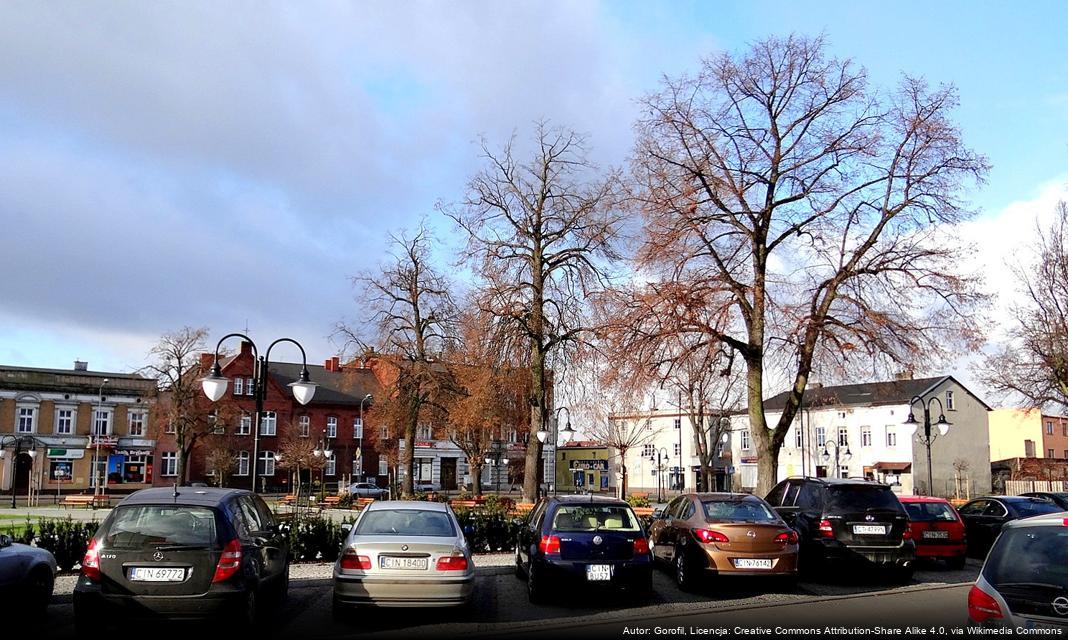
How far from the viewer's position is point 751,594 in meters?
12.6

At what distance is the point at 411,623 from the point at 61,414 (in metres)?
59.6

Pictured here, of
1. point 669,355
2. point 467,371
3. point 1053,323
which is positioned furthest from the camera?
point 1053,323

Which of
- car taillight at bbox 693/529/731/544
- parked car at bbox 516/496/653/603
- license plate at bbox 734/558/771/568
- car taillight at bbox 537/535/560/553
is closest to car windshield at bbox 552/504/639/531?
parked car at bbox 516/496/653/603

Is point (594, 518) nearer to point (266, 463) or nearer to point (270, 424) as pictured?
point (266, 463)

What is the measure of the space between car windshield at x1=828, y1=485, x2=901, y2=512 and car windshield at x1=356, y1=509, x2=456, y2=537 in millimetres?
7193

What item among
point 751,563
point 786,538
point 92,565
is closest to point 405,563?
point 92,565

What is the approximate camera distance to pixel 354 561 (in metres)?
9.77

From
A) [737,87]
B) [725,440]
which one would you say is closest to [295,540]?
[737,87]

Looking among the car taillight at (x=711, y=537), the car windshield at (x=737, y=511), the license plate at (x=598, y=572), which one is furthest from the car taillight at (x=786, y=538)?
the license plate at (x=598, y=572)

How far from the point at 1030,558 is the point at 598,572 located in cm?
618

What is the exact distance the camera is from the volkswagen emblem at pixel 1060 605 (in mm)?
5223

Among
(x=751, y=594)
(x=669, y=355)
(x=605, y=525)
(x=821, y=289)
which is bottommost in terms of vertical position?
(x=751, y=594)

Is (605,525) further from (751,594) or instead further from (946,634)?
(946,634)

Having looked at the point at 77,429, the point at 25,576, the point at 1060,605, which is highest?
the point at 77,429
